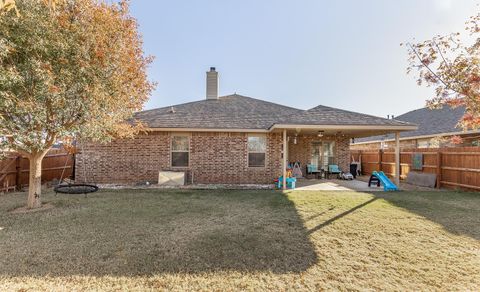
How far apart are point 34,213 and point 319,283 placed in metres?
7.13

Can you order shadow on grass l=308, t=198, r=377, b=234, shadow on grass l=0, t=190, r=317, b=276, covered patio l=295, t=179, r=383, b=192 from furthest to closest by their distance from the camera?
1. covered patio l=295, t=179, r=383, b=192
2. shadow on grass l=308, t=198, r=377, b=234
3. shadow on grass l=0, t=190, r=317, b=276

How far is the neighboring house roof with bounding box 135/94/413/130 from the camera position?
9.55 metres

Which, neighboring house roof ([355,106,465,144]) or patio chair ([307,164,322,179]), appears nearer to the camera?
patio chair ([307,164,322,179])

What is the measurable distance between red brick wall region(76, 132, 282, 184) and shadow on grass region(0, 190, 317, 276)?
372 centimetres

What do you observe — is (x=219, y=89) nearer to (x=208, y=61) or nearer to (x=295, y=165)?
(x=208, y=61)

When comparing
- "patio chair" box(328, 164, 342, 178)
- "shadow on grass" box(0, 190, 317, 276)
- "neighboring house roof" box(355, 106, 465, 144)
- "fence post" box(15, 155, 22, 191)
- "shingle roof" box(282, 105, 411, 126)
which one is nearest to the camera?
"shadow on grass" box(0, 190, 317, 276)

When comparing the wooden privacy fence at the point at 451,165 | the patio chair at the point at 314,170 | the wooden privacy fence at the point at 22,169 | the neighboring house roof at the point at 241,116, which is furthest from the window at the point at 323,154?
the wooden privacy fence at the point at 22,169

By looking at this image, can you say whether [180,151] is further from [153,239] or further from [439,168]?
[439,168]

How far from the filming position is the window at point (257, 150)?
37.1 ft

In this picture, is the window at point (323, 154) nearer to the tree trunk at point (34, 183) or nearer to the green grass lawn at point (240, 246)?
the green grass lawn at point (240, 246)

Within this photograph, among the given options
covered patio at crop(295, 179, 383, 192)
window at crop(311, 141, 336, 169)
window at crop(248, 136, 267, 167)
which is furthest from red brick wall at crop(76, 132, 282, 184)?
window at crop(311, 141, 336, 169)

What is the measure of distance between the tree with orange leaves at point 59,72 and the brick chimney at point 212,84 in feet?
25.4

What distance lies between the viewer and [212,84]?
49.3 ft

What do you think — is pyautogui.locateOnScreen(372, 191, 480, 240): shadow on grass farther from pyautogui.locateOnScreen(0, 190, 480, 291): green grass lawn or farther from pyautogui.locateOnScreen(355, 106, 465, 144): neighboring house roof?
pyautogui.locateOnScreen(355, 106, 465, 144): neighboring house roof
